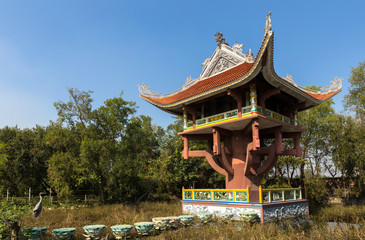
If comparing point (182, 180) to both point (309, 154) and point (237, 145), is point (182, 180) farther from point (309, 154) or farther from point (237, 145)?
point (309, 154)

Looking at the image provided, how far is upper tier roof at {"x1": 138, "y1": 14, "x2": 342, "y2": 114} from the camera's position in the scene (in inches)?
414

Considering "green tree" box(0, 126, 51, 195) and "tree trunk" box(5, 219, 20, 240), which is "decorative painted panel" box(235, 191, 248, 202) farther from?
"green tree" box(0, 126, 51, 195)

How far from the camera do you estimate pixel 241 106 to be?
39.0 ft

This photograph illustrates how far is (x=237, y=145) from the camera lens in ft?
44.2

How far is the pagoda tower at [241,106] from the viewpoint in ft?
37.2

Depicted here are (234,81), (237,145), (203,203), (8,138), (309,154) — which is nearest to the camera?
(234,81)

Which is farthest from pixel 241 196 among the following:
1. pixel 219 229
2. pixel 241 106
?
pixel 241 106

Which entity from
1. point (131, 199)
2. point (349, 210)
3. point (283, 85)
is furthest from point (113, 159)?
point (349, 210)

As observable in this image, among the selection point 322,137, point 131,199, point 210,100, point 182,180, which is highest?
point 210,100

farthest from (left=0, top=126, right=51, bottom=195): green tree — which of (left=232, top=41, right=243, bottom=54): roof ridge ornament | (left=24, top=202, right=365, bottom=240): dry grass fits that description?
(left=232, top=41, right=243, bottom=54): roof ridge ornament

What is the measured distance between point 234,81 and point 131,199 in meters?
14.8

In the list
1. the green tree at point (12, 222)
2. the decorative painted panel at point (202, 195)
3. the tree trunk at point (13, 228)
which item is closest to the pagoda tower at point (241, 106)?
the decorative painted panel at point (202, 195)

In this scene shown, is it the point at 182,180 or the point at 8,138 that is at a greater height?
the point at 8,138

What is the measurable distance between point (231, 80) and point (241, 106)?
4.08ft
